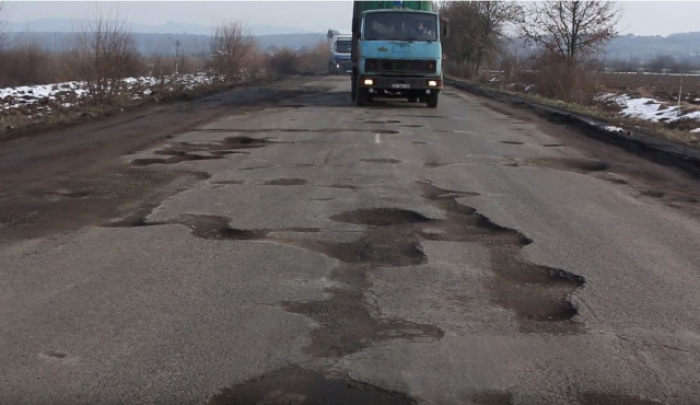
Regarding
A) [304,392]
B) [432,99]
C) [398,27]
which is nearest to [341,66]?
[432,99]

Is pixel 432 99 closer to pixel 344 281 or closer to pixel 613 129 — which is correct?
pixel 613 129

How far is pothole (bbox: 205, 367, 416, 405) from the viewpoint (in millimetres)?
3863

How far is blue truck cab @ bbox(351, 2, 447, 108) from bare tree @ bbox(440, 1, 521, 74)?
3738cm

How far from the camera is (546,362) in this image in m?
4.41

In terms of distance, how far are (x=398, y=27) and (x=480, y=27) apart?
3988cm

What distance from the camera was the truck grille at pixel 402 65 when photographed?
69.4ft

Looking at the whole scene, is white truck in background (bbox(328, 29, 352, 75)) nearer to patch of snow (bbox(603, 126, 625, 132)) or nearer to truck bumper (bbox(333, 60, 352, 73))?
truck bumper (bbox(333, 60, 352, 73))

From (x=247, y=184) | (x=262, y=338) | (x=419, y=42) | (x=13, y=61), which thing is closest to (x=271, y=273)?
(x=262, y=338)

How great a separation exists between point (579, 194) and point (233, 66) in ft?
116

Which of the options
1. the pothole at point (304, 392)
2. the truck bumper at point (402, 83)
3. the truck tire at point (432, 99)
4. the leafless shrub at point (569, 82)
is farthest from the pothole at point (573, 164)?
the leafless shrub at point (569, 82)

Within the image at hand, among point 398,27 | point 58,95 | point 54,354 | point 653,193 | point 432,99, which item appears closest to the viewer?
point 54,354

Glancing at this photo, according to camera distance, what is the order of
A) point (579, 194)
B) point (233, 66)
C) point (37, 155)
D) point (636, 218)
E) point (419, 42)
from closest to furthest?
point (636, 218) → point (579, 194) → point (37, 155) → point (419, 42) → point (233, 66)

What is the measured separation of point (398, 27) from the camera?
2136cm

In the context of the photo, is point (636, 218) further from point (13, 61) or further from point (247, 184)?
point (13, 61)
